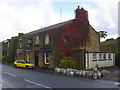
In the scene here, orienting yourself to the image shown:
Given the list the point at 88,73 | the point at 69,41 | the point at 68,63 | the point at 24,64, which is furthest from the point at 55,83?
the point at 24,64

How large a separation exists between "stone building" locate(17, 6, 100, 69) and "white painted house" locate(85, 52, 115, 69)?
90 cm

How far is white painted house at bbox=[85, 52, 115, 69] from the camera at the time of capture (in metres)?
24.4

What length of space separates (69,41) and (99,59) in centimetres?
573

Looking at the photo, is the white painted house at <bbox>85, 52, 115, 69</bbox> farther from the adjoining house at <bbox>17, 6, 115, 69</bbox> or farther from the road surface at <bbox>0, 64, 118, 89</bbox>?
the road surface at <bbox>0, 64, 118, 89</bbox>

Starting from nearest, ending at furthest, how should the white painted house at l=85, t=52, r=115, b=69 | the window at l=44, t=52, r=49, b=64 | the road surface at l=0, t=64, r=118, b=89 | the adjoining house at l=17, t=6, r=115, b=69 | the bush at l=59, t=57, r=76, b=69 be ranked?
1. the road surface at l=0, t=64, r=118, b=89
2. the bush at l=59, t=57, r=76, b=69
3. the white painted house at l=85, t=52, r=115, b=69
4. the adjoining house at l=17, t=6, r=115, b=69
5. the window at l=44, t=52, r=49, b=64

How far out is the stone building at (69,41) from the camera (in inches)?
1038

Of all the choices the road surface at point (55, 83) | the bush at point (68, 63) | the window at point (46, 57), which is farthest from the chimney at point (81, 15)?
the road surface at point (55, 83)

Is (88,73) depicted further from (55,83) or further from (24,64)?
(24,64)

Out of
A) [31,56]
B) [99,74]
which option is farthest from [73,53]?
[31,56]

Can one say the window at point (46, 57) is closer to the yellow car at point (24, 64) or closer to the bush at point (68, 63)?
the yellow car at point (24, 64)

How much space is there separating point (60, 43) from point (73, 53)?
2717mm

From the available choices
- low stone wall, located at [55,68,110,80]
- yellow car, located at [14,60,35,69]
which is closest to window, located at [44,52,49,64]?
yellow car, located at [14,60,35,69]

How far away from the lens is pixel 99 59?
2647 centimetres

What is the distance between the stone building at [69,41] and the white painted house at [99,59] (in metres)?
0.90
